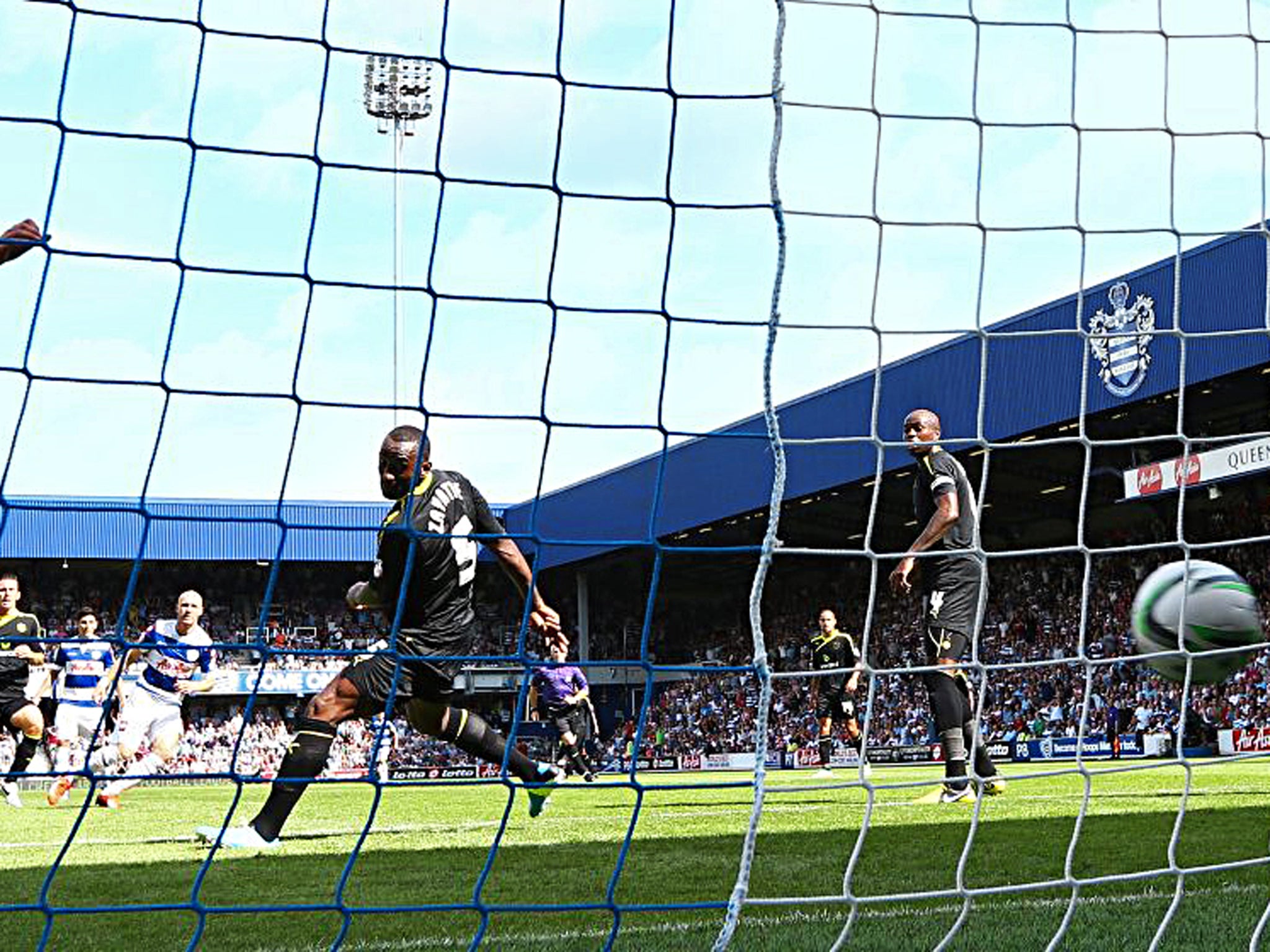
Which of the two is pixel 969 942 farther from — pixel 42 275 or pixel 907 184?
pixel 42 275

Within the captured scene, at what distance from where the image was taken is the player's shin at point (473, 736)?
6.19 meters

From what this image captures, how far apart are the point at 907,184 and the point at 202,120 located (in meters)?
1.95

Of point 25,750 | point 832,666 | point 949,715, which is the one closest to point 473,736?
point 949,715

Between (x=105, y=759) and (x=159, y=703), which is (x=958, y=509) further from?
(x=105, y=759)

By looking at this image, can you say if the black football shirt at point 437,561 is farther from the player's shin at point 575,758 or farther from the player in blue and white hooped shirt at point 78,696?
the player's shin at point 575,758

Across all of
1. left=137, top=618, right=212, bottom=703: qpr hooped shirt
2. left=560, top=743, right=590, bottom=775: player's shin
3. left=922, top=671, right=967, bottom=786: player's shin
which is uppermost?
left=922, top=671, right=967, bottom=786: player's shin

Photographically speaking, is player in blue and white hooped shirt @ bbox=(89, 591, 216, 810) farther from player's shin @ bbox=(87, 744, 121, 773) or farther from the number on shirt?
the number on shirt

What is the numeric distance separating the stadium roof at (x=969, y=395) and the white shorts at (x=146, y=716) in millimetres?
3073

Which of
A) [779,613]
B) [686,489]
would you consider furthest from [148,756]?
[779,613]

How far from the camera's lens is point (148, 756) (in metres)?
9.86

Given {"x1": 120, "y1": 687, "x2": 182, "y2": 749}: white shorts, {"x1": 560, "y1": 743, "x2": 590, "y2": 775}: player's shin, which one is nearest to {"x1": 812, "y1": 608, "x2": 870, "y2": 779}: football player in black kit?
{"x1": 560, "y1": 743, "x2": 590, "y2": 775}: player's shin

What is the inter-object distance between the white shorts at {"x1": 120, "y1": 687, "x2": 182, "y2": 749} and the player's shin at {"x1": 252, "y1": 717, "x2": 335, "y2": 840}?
15.5ft

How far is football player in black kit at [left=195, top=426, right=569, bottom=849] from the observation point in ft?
18.0

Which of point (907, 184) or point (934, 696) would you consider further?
point (934, 696)
